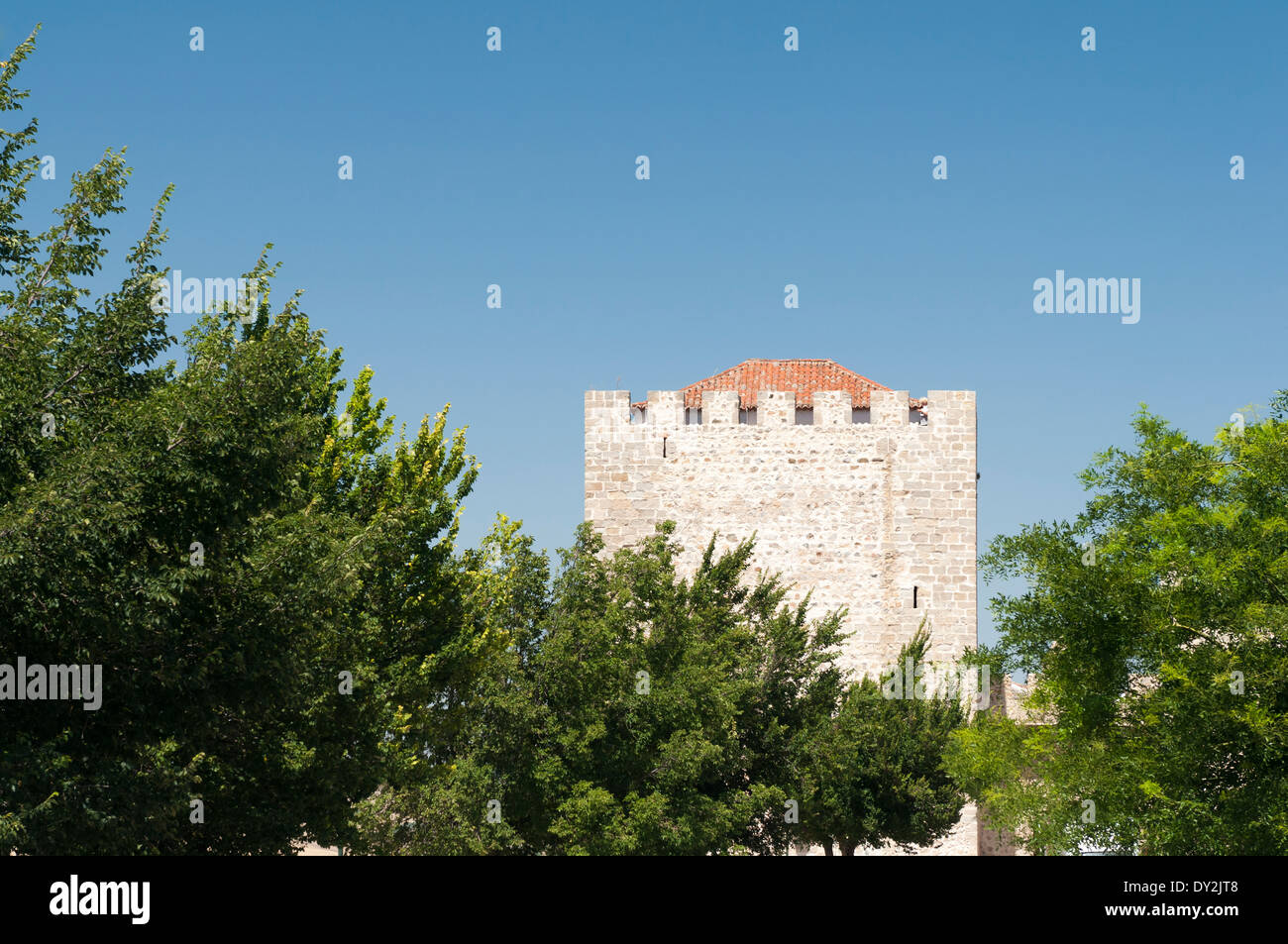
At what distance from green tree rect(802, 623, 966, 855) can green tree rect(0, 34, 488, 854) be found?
12496mm

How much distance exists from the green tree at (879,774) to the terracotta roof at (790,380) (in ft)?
32.5

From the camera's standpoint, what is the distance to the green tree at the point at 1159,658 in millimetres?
14336

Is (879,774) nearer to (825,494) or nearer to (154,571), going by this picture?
(825,494)

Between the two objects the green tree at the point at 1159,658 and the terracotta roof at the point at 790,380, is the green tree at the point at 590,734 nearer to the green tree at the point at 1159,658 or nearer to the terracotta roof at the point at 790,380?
the green tree at the point at 1159,658

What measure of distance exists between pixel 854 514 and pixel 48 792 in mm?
22391

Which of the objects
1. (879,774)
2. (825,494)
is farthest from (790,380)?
(879,774)

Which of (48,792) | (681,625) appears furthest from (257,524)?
(681,625)

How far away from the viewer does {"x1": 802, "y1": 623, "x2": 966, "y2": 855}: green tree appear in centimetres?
2566

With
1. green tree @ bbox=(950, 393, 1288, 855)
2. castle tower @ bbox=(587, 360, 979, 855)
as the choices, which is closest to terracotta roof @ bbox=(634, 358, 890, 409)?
castle tower @ bbox=(587, 360, 979, 855)

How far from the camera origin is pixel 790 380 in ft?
116

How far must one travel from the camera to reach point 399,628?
21.2m

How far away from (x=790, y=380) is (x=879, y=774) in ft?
41.8

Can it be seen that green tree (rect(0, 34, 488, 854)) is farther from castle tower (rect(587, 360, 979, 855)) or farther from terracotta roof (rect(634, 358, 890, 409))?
terracotta roof (rect(634, 358, 890, 409))

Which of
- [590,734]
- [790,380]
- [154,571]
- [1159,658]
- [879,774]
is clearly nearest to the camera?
[154,571]
